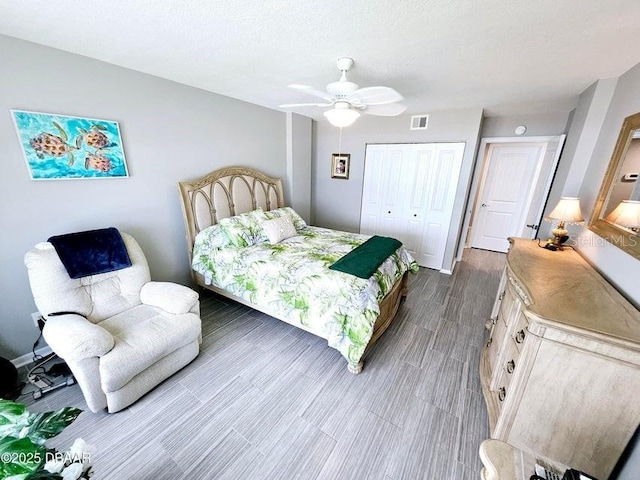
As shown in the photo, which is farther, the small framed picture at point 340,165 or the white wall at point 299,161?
the small framed picture at point 340,165

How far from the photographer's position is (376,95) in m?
1.87

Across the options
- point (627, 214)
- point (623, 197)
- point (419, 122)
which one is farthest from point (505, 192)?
point (627, 214)

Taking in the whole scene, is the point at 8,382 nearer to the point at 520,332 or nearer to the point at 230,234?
the point at 230,234

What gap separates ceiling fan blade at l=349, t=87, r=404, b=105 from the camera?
176 cm

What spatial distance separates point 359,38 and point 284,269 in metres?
1.85

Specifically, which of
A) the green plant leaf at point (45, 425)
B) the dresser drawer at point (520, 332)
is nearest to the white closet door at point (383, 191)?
the dresser drawer at point (520, 332)

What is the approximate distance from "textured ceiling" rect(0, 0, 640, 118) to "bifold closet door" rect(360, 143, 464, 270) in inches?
50.1

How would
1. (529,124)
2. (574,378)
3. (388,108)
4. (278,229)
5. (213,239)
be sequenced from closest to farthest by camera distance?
(574,378)
(388,108)
(213,239)
(278,229)
(529,124)

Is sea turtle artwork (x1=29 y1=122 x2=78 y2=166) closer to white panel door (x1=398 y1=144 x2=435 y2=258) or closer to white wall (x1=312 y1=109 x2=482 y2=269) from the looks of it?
white wall (x1=312 y1=109 x2=482 y2=269)

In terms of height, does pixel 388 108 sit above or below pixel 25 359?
above

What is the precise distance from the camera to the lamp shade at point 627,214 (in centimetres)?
154

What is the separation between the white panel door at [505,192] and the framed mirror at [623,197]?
2.90m

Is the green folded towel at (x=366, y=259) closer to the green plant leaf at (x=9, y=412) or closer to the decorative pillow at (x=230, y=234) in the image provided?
the decorative pillow at (x=230, y=234)

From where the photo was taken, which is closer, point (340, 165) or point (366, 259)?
point (366, 259)
